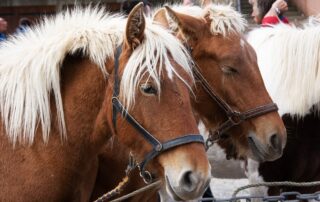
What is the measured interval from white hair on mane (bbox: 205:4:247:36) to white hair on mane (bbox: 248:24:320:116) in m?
0.59

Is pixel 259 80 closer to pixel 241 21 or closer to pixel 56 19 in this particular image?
pixel 241 21

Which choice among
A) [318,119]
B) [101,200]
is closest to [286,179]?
[318,119]

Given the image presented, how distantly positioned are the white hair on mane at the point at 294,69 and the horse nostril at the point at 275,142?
671mm

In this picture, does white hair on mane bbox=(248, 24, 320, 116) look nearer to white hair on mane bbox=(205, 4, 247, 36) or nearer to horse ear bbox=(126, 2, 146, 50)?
white hair on mane bbox=(205, 4, 247, 36)

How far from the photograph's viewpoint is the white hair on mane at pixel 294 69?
349 centimetres

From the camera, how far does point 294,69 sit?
354 centimetres

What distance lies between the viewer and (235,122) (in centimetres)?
296

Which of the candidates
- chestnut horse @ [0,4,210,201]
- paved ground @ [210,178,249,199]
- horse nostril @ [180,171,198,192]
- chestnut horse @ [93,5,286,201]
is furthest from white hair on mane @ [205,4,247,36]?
paved ground @ [210,178,249,199]

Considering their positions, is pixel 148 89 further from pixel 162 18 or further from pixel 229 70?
pixel 229 70

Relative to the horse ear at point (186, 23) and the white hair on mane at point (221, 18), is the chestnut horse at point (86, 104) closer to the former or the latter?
the horse ear at point (186, 23)

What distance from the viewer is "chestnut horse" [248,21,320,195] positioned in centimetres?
350

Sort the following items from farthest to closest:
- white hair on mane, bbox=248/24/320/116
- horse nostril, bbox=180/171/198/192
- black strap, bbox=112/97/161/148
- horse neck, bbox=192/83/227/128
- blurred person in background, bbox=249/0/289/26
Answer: blurred person in background, bbox=249/0/289/26 < white hair on mane, bbox=248/24/320/116 < horse neck, bbox=192/83/227/128 < black strap, bbox=112/97/161/148 < horse nostril, bbox=180/171/198/192

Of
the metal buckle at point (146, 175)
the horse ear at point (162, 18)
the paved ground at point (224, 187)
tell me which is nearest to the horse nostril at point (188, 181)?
the metal buckle at point (146, 175)

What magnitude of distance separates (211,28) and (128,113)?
3.54ft
